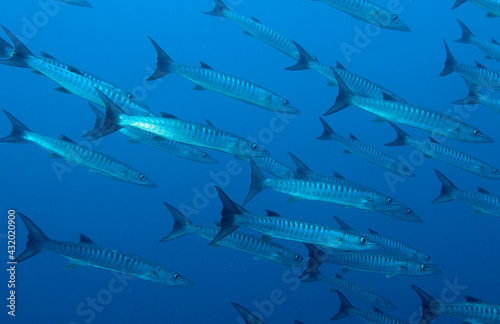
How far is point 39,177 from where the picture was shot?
2148 centimetres

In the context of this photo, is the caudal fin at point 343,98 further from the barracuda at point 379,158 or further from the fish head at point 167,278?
the fish head at point 167,278

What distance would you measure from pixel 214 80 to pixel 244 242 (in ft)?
7.94

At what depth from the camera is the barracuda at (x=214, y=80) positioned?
5836mm

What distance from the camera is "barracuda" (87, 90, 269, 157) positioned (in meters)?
4.79

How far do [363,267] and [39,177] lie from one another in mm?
19843

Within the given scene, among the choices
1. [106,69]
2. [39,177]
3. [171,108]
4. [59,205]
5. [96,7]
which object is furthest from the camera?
[96,7]

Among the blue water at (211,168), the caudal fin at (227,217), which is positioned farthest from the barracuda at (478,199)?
the blue water at (211,168)

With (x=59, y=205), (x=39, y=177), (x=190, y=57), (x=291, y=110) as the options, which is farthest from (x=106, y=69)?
(x=291, y=110)

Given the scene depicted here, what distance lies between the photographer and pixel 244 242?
239 inches

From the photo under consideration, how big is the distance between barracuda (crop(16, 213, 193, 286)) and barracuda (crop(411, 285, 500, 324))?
10.8ft

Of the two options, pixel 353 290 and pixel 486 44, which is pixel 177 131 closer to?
pixel 353 290

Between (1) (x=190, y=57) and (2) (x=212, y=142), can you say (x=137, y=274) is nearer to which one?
(2) (x=212, y=142)

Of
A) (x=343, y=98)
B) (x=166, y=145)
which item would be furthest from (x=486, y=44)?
(x=166, y=145)

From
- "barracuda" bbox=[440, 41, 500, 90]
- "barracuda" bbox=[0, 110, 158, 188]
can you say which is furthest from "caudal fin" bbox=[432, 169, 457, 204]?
"barracuda" bbox=[0, 110, 158, 188]
